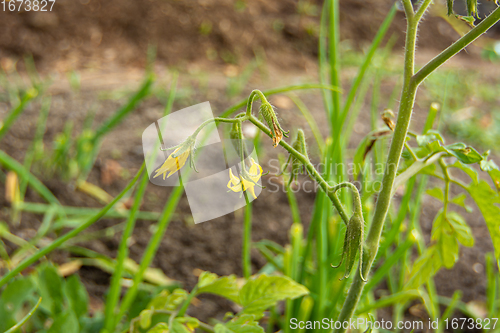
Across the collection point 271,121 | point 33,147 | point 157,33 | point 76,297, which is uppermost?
point 157,33

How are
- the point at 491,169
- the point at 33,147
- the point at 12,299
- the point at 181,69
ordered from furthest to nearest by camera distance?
the point at 181,69, the point at 33,147, the point at 12,299, the point at 491,169

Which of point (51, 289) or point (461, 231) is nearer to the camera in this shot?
point (461, 231)

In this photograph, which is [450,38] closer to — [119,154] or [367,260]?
[119,154]

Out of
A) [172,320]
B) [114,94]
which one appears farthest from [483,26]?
[114,94]

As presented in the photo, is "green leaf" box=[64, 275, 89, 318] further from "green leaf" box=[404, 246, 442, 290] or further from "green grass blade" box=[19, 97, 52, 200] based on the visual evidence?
"green leaf" box=[404, 246, 442, 290]

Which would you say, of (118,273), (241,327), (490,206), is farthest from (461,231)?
(118,273)

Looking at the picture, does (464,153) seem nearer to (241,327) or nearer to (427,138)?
(427,138)

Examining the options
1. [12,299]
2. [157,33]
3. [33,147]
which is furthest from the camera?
[157,33]
